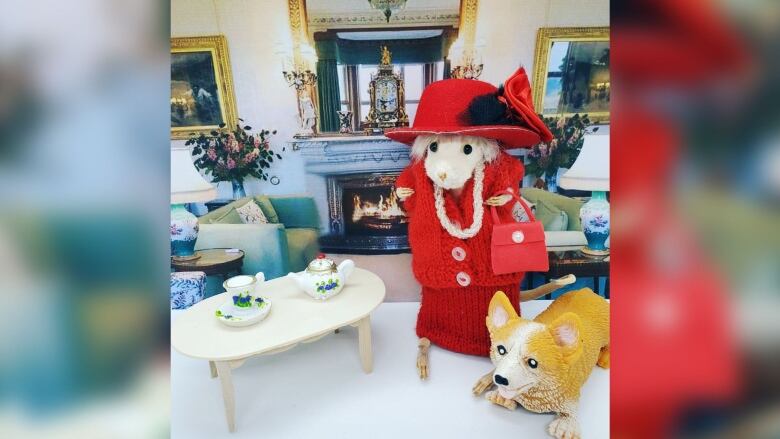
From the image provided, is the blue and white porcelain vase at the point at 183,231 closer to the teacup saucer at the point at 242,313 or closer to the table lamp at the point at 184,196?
the table lamp at the point at 184,196

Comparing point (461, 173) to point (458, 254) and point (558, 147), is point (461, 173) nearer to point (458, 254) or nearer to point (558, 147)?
point (458, 254)

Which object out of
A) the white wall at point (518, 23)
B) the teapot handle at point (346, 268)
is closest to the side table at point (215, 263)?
the teapot handle at point (346, 268)

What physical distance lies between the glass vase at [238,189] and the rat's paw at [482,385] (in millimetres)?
805

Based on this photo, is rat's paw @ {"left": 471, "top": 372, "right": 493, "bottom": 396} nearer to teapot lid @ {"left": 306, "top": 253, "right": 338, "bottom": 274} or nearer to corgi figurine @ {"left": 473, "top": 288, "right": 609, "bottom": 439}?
corgi figurine @ {"left": 473, "top": 288, "right": 609, "bottom": 439}

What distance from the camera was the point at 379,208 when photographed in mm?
1306

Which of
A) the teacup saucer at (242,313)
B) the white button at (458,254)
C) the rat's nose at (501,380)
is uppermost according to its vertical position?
the white button at (458,254)

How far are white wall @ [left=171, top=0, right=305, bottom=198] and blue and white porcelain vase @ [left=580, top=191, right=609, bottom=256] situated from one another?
2.64ft

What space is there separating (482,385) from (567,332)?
242mm

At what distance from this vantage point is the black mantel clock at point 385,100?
3.92 feet

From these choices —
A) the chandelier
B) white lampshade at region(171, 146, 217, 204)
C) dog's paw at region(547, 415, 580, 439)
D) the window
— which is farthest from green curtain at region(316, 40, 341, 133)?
dog's paw at region(547, 415, 580, 439)

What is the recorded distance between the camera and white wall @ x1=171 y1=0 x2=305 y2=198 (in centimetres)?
111

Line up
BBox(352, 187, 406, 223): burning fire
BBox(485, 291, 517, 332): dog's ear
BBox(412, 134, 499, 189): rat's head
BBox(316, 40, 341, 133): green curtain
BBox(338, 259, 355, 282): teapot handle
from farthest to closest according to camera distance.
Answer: BBox(352, 187, 406, 223): burning fire → BBox(316, 40, 341, 133): green curtain → BBox(338, 259, 355, 282): teapot handle → BBox(412, 134, 499, 189): rat's head → BBox(485, 291, 517, 332): dog's ear

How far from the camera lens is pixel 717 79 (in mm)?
188

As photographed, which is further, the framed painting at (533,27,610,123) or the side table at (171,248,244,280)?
the side table at (171,248,244,280)
